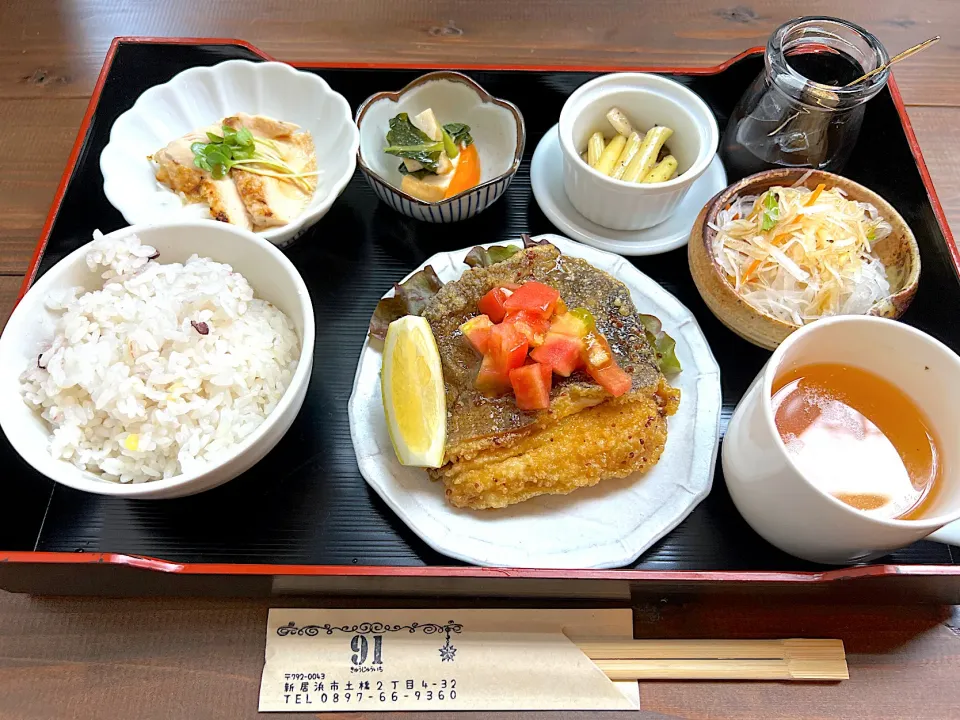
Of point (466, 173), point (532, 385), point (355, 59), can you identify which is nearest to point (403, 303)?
point (532, 385)

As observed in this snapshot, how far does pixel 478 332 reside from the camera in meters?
1.87

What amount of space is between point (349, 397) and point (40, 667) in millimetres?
1058

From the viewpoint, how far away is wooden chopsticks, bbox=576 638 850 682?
1.69 meters

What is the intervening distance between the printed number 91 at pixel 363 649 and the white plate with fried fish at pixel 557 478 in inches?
11.6

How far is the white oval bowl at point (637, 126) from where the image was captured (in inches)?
86.7

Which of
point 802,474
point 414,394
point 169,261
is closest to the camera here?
point 802,474

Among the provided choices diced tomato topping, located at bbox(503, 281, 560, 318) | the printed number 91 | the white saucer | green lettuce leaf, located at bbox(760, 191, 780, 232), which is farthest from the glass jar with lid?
the printed number 91

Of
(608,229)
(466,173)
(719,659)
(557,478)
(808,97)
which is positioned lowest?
(719,659)

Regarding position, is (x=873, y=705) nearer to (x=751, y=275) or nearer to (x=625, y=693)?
(x=625, y=693)

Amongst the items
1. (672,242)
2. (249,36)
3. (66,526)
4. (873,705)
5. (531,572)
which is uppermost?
(249,36)

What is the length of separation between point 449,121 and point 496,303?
1044 mm

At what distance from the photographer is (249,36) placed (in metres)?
3.06

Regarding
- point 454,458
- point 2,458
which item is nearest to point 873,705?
point 454,458

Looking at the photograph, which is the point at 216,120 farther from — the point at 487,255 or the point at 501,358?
the point at 501,358
